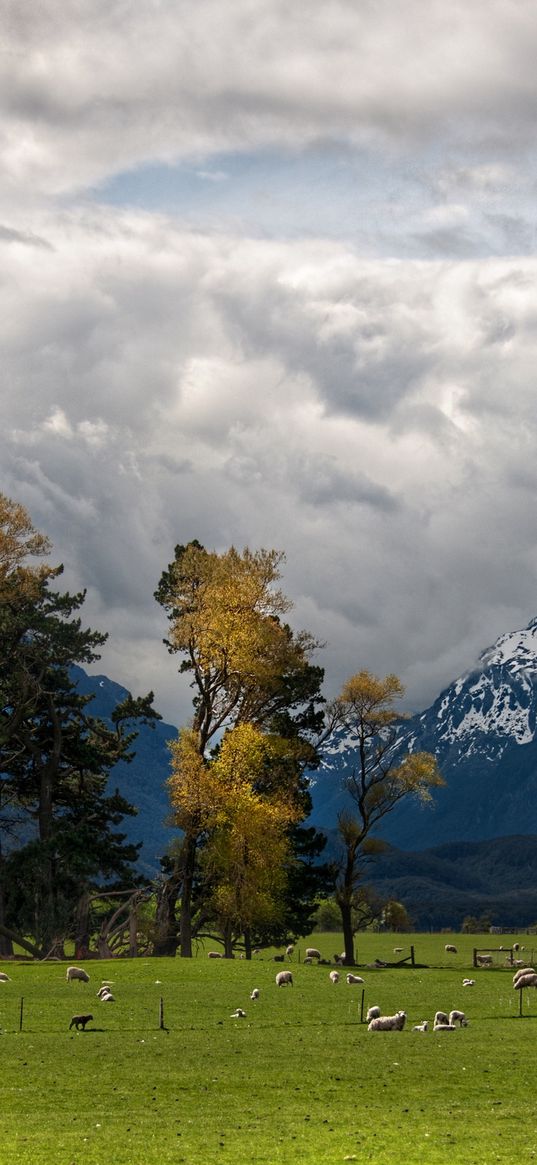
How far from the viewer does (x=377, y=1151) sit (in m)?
26.7

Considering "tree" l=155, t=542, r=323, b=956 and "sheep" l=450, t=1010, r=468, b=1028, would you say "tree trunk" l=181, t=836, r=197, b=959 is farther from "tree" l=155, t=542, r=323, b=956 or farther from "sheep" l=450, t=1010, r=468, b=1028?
"sheep" l=450, t=1010, r=468, b=1028

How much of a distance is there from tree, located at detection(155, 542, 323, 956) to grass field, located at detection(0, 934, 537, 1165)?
2213cm

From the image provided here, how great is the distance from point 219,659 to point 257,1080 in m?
52.3

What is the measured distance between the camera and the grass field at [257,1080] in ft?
89.0

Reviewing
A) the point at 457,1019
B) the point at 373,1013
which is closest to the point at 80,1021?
the point at 373,1013

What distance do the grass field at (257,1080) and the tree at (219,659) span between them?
72.6 feet

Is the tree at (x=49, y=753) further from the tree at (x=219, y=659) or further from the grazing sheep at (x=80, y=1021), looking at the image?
the grazing sheep at (x=80, y=1021)

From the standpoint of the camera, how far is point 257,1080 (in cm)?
3600

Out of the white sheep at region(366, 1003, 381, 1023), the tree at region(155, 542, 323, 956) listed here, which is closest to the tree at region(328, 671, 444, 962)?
the tree at region(155, 542, 323, 956)

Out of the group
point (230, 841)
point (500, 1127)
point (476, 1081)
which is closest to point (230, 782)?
point (230, 841)

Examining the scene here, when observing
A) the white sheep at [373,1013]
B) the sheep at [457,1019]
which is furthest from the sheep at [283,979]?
the sheep at [457,1019]

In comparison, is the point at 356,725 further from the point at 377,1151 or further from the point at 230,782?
the point at 377,1151

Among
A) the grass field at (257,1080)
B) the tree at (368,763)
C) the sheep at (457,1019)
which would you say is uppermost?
the tree at (368,763)

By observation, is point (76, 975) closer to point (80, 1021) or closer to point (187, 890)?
point (80, 1021)
